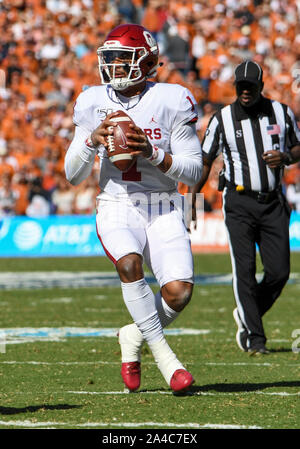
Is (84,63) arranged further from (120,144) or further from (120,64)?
(120,144)

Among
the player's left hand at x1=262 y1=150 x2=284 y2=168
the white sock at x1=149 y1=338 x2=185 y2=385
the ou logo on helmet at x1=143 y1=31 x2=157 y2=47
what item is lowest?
the white sock at x1=149 y1=338 x2=185 y2=385

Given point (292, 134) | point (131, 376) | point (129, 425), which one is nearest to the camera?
point (129, 425)

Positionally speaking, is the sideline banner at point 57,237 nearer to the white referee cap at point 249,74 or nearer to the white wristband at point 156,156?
the white referee cap at point 249,74

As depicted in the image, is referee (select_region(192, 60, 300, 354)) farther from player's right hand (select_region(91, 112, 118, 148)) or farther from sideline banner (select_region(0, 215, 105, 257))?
sideline banner (select_region(0, 215, 105, 257))

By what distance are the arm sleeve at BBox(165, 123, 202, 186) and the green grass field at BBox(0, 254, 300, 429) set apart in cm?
97

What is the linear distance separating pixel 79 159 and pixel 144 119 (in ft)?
1.17

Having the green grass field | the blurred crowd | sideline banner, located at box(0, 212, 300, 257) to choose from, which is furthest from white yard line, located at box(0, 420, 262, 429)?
the blurred crowd

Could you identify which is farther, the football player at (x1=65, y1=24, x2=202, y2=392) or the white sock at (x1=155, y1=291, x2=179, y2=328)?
the white sock at (x1=155, y1=291, x2=179, y2=328)

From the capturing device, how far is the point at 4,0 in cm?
1869

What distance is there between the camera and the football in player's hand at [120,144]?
4.31 metres

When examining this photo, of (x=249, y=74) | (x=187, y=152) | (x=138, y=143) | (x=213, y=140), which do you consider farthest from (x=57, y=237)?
(x=138, y=143)

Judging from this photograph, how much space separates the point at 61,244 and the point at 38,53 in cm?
438

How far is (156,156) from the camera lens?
14.3 feet

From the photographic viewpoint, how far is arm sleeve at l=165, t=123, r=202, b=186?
4.53 meters
